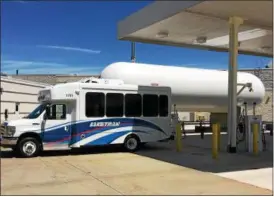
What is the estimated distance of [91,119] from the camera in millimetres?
14211

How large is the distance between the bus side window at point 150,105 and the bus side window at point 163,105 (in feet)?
0.61

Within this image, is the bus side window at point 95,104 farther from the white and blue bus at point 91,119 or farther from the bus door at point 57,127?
the bus door at point 57,127

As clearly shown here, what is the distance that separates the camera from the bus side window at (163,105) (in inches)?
628

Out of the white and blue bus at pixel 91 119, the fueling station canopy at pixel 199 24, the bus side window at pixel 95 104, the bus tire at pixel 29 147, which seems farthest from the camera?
the bus side window at pixel 95 104

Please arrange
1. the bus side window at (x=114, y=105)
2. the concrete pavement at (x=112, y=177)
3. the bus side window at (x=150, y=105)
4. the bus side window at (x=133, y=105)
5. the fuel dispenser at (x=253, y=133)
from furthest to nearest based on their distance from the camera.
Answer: the bus side window at (x=150, y=105) → the bus side window at (x=133, y=105) → the bus side window at (x=114, y=105) → the fuel dispenser at (x=253, y=133) → the concrete pavement at (x=112, y=177)

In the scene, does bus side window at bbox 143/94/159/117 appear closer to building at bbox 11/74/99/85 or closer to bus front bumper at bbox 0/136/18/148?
bus front bumper at bbox 0/136/18/148

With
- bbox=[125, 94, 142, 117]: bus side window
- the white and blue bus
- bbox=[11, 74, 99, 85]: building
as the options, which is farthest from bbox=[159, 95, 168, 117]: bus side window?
bbox=[11, 74, 99, 85]: building

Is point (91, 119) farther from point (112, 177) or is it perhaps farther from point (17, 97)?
point (17, 97)

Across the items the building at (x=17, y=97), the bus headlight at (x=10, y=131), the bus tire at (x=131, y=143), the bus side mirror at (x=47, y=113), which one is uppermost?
the building at (x=17, y=97)

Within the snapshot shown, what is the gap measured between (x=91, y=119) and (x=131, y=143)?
1.95 metres

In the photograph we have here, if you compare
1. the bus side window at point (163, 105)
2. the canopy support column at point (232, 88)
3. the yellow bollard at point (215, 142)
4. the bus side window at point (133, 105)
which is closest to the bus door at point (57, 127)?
the bus side window at point (133, 105)

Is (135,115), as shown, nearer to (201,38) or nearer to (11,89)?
(201,38)

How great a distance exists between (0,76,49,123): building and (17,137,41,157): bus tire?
27.8 ft

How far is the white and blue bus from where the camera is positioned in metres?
13.2
